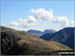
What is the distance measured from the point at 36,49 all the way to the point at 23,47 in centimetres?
1495

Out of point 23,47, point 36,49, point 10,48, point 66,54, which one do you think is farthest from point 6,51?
point 66,54

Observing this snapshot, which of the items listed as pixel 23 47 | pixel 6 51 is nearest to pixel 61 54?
pixel 23 47

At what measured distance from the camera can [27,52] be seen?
545ft

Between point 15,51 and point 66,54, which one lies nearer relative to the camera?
point 66,54

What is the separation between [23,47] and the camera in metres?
179

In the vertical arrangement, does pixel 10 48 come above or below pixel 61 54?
below

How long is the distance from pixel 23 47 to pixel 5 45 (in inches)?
1204

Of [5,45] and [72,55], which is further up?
[72,55]

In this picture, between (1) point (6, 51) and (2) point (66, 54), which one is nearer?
(2) point (66, 54)

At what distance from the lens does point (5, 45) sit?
19838 cm

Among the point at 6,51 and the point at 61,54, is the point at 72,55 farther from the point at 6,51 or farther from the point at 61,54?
the point at 6,51

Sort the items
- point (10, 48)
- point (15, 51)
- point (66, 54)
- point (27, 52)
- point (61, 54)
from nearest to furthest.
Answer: point (61, 54) < point (66, 54) < point (27, 52) < point (15, 51) < point (10, 48)

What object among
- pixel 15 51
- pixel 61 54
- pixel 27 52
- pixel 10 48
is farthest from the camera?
pixel 10 48

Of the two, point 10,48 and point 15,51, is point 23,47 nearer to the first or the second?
point 15,51
